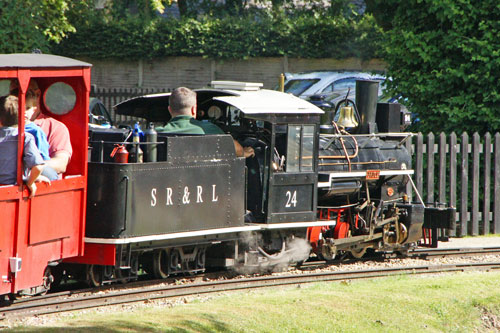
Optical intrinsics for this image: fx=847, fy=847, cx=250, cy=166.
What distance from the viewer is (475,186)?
14805 mm

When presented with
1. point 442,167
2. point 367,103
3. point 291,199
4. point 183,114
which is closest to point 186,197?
point 183,114

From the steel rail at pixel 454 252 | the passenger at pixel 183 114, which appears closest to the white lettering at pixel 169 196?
the passenger at pixel 183 114

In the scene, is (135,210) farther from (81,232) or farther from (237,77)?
(237,77)

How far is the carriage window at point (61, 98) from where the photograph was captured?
8656 mm

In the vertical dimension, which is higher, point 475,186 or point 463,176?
point 463,176

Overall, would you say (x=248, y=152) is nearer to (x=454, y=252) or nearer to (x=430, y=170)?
(x=454, y=252)

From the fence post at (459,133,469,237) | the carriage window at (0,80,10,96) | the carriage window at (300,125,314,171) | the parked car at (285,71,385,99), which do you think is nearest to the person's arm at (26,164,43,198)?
the carriage window at (0,80,10,96)

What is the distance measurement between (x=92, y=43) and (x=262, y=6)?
22.8 feet

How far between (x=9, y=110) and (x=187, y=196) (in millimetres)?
2346

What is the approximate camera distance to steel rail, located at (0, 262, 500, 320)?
8211 mm

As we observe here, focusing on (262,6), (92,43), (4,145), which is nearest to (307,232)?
(4,145)

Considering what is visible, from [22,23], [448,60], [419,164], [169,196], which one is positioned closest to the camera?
[169,196]

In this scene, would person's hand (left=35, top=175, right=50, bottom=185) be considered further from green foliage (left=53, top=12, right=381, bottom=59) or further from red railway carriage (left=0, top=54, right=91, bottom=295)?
green foliage (left=53, top=12, right=381, bottom=59)

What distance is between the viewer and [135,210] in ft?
28.9
